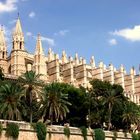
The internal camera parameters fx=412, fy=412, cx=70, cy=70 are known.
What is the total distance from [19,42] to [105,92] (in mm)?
31059

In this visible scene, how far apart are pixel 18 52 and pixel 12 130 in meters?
48.9

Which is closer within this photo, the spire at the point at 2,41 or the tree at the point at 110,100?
the tree at the point at 110,100

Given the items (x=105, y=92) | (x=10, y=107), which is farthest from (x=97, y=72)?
(x=10, y=107)

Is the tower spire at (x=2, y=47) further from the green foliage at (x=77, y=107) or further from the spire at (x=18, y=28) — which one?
the green foliage at (x=77, y=107)

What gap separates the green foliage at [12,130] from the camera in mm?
37653

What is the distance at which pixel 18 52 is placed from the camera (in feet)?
281

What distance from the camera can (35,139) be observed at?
40.5m

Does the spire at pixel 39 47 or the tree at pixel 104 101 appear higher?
the spire at pixel 39 47

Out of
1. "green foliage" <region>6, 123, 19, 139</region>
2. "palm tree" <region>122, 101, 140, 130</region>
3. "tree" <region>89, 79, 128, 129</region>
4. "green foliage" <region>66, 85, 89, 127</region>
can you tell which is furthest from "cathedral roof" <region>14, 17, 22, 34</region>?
"green foliage" <region>6, 123, 19, 139</region>

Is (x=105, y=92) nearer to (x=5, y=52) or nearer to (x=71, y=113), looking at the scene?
(x=71, y=113)

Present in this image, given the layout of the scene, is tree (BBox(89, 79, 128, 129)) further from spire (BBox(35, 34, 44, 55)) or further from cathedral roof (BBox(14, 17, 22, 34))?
cathedral roof (BBox(14, 17, 22, 34))

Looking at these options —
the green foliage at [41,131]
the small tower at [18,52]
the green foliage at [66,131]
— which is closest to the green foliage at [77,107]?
the green foliage at [66,131]

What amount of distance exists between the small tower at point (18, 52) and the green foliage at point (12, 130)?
148 feet

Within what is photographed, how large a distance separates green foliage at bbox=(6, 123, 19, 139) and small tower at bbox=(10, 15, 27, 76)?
45.0 metres
